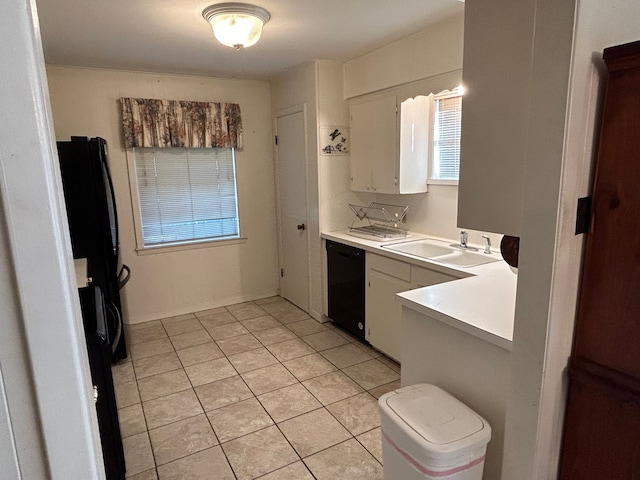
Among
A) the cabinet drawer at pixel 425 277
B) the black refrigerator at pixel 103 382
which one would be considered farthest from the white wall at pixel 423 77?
the black refrigerator at pixel 103 382

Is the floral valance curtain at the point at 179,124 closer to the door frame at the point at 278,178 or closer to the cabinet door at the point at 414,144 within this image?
the door frame at the point at 278,178

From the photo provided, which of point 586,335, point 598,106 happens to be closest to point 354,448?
point 586,335

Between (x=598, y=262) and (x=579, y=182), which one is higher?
(x=579, y=182)

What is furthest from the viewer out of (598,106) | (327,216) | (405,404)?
(327,216)

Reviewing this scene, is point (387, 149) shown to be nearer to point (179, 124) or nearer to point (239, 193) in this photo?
point (239, 193)

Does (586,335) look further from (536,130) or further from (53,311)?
(53,311)

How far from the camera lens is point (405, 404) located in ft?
4.75

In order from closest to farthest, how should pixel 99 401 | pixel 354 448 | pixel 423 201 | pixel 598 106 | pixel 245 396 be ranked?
1. pixel 598 106
2. pixel 99 401
3. pixel 354 448
4. pixel 245 396
5. pixel 423 201

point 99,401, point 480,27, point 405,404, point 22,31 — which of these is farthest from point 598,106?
point 99,401

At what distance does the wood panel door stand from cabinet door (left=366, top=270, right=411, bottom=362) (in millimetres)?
1590

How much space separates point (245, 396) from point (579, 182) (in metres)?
2.34

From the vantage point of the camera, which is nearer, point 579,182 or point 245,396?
point 579,182

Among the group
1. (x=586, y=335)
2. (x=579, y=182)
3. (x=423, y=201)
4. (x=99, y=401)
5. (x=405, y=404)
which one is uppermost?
(x=579, y=182)

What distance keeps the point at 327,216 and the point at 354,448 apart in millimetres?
2112
